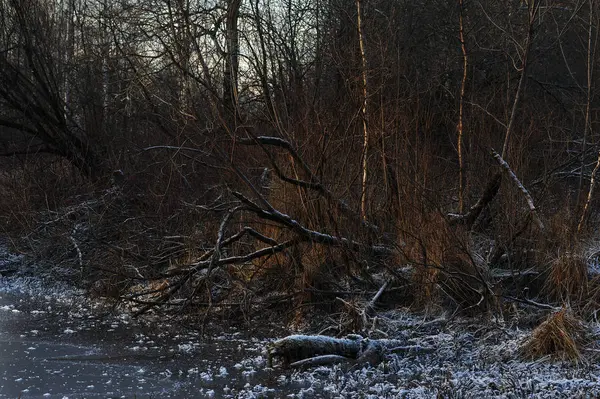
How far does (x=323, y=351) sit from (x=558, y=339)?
2.02 m

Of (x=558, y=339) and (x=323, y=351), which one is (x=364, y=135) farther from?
(x=558, y=339)

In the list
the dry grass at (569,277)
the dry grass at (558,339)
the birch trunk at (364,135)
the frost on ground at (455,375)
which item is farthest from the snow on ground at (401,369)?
the birch trunk at (364,135)

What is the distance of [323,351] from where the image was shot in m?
6.41

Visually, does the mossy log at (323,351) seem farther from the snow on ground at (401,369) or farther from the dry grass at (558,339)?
the dry grass at (558,339)

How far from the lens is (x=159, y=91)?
1262 centimetres

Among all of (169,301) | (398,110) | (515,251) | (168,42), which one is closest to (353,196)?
(398,110)

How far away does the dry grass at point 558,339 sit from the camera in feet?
19.2

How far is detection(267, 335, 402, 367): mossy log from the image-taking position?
6.28m

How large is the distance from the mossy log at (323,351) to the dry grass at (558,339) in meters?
1.29

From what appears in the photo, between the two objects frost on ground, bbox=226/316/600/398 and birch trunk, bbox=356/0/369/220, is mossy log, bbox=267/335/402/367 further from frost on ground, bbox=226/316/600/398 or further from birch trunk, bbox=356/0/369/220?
birch trunk, bbox=356/0/369/220

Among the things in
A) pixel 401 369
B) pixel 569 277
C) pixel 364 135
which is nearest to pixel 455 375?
pixel 401 369

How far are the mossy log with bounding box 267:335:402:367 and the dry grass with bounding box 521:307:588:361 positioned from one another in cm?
129

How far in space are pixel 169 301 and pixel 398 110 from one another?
12.0 feet

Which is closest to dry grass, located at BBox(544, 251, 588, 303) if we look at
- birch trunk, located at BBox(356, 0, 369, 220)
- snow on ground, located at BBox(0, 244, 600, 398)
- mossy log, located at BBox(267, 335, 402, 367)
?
snow on ground, located at BBox(0, 244, 600, 398)
